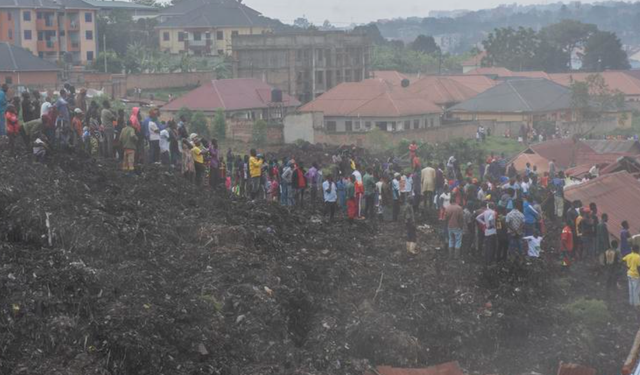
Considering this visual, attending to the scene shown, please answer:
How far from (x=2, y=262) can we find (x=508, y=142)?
37.7 metres

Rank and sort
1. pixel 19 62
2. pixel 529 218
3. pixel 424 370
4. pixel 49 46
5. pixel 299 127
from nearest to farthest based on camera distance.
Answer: pixel 424 370 → pixel 529 218 → pixel 299 127 → pixel 19 62 → pixel 49 46

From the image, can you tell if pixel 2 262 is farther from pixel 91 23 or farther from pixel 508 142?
pixel 91 23

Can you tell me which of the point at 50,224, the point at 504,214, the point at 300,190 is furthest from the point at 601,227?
the point at 50,224

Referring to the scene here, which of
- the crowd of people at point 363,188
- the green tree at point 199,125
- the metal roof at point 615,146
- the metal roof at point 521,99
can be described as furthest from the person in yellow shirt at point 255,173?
the metal roof at point 521,99

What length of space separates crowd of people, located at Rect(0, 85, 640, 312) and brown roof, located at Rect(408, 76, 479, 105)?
3808cm

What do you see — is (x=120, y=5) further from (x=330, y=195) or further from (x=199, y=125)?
(x=330, y=195)

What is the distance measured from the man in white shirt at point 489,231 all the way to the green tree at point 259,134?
24194 millimetres

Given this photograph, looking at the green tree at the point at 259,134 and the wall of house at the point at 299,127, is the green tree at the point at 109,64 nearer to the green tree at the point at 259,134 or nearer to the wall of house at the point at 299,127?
the wall of house at the point at 299,127

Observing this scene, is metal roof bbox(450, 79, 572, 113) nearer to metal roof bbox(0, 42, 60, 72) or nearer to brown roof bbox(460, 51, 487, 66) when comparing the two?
metal roof bbox(0, 42, 60, 72)

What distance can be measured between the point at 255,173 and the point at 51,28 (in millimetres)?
45370

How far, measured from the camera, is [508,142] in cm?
4794

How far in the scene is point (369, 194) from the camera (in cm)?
2005

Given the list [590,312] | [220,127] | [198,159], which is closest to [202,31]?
[220,127]

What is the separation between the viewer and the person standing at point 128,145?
61.1ft
